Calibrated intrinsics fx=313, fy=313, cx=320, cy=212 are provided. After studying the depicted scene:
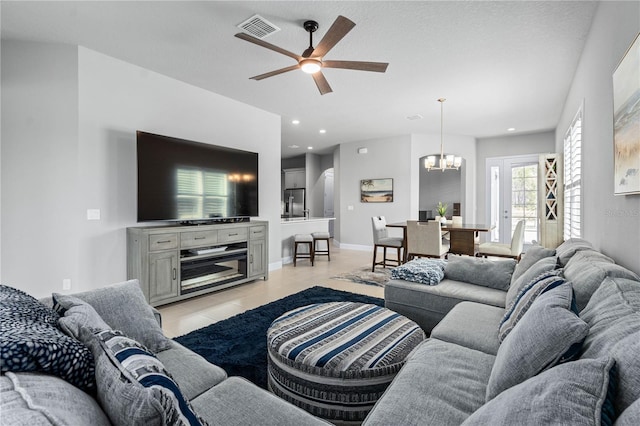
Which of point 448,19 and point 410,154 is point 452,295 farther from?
point 410,154

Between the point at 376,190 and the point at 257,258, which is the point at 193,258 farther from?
the point at 376,190

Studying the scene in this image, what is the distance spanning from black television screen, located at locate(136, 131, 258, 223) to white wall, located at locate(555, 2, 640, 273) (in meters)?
3.98

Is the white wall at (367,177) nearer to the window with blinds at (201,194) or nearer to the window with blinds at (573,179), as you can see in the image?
the window with blinds at (573,179)

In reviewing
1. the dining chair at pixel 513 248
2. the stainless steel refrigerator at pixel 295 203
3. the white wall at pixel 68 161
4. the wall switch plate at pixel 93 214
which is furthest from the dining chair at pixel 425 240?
the stainless steel refrigerator at pixel 295 203

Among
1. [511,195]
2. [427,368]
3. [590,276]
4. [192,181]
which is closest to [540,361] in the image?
[427,368]

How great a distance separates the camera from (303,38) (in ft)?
9.91

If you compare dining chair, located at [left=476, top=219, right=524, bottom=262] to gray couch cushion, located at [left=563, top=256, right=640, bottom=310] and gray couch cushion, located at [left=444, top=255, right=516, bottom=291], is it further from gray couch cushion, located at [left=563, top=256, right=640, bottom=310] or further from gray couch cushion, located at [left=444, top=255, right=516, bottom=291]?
gray couch cushion, located at [left=563, top=256, right=640, bottom=310]

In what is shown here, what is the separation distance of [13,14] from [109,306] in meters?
2.90

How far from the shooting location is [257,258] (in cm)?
461

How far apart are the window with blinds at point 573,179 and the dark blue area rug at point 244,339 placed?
2.42 m

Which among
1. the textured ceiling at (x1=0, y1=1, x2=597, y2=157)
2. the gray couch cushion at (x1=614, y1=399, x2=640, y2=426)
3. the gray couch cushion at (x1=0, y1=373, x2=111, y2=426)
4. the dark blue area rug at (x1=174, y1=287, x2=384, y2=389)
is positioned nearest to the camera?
the gray couch cushion at (x1=0, y1=373, x2=111, y2=426)

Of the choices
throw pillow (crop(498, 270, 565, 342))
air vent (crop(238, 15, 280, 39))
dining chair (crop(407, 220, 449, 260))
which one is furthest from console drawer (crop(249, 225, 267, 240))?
throw pillow (crop(498, 270, 565, 342))

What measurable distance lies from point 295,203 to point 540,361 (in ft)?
29.6

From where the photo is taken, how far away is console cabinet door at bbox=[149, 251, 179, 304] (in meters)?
3.39
